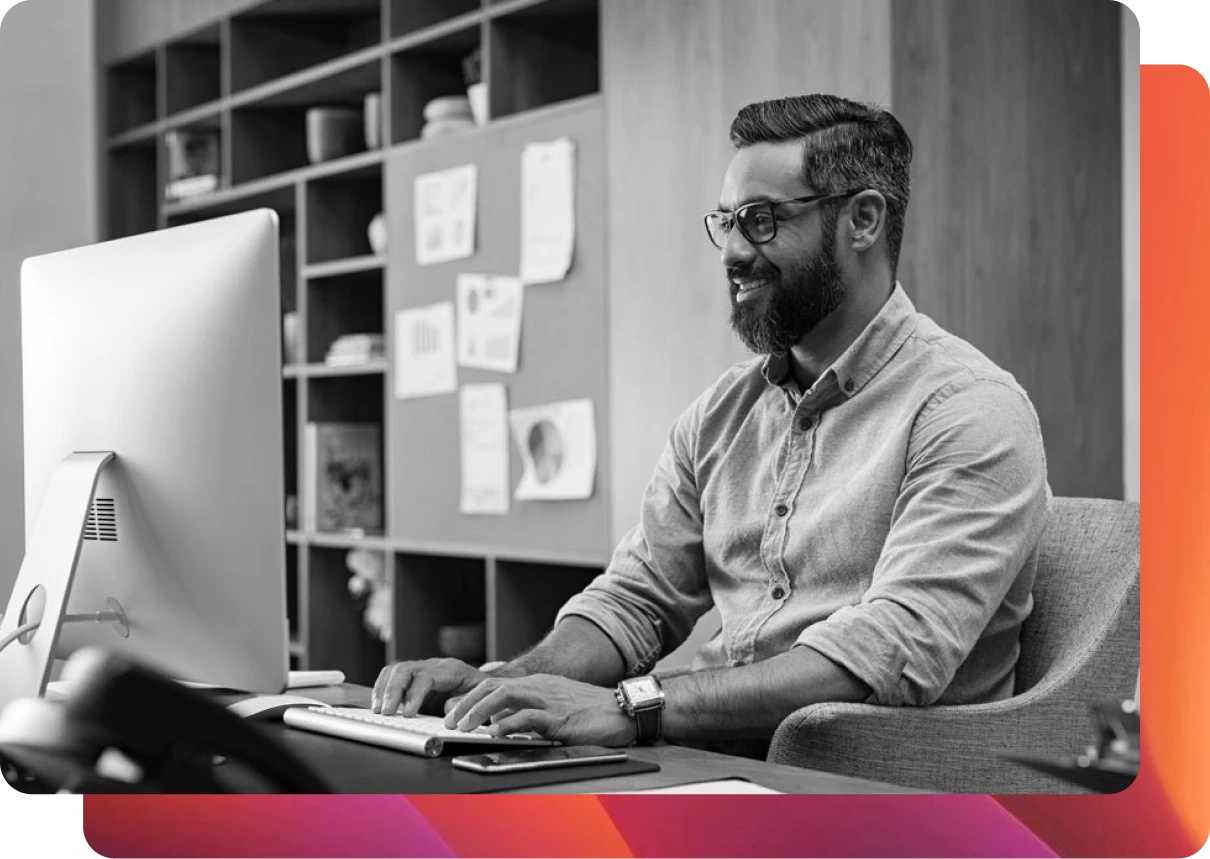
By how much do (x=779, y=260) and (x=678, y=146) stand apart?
1.86ft

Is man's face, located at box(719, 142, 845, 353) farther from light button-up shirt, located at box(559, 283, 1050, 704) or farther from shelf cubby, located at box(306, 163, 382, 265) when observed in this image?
shelf cubby, located at box(306, 163, 382, 265)

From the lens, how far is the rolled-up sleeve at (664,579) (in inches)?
62.4

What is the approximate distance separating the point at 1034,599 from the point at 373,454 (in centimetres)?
162

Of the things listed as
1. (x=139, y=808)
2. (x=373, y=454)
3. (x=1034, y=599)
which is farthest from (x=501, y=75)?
(x=139, y=808)

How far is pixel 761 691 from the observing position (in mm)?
1268

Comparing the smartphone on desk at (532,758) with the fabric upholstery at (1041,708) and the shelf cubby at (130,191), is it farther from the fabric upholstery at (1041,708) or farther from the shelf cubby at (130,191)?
the shelf cubby at (130,191)

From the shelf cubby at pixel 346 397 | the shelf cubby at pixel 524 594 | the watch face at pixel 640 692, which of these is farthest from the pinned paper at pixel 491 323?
the watch face at pixel 640 692

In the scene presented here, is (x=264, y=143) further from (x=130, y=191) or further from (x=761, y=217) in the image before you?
(x=761, y=217)

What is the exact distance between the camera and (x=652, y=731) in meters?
1.20

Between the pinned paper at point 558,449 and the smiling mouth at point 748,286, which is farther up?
the smiling mouth at point 748,286

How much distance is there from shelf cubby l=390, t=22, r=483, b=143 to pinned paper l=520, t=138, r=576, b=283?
0.56 metres

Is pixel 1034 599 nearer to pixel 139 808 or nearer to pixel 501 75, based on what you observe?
pixel 139 808

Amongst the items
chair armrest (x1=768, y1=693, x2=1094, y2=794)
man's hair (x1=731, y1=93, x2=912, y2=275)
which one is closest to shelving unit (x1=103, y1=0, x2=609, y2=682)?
man's hair (x1=731, y1=93, x2=912, y2=275)

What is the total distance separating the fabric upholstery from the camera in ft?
4.02
